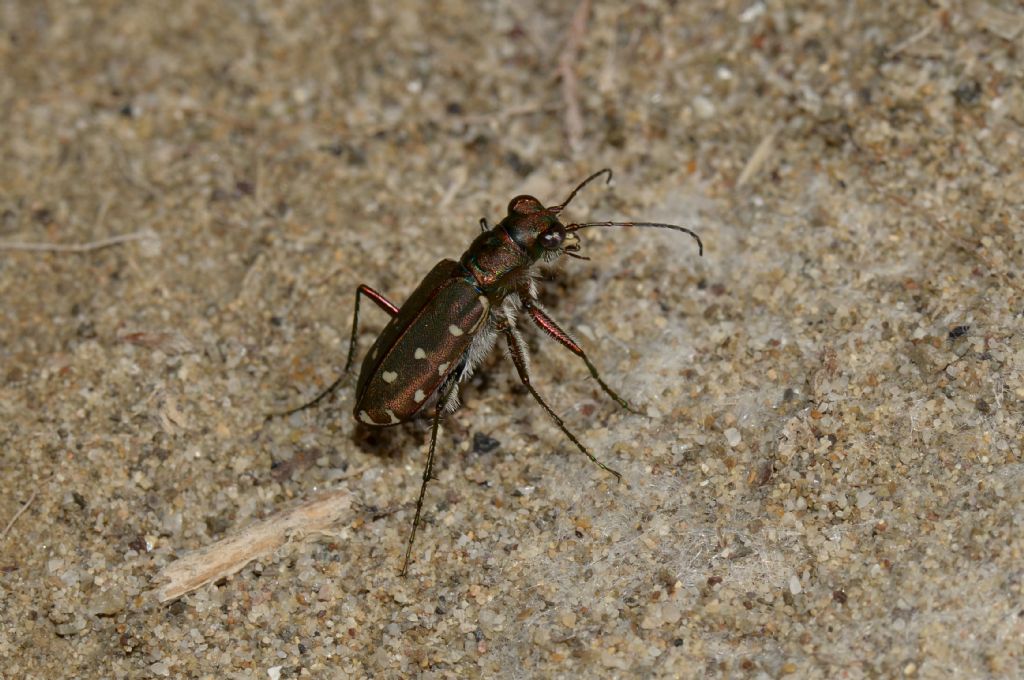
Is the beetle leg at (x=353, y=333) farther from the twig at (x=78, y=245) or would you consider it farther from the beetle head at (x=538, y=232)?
the twig at (x=78, y=245)

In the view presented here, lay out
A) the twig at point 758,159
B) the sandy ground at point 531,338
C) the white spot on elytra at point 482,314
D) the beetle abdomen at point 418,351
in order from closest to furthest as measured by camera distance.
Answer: the sandy ground at point 531,338, the beetle abdomen at point 418,351, the white spot on elytra at point 482,314, the twig at point 758,159

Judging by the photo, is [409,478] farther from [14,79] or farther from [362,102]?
[14,79]

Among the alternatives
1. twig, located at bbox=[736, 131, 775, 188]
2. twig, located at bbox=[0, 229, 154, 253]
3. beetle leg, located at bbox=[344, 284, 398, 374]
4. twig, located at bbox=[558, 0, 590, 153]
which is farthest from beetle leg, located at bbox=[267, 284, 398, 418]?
twig, located at bbox=[736, 131, 775, 188]

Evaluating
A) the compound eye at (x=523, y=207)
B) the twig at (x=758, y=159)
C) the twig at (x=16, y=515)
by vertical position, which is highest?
the compound eye at (x=523, y=207)

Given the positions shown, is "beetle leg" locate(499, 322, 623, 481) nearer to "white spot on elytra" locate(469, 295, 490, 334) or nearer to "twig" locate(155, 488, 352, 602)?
"white spot on elytra" locate(469, 295, 490, 334)

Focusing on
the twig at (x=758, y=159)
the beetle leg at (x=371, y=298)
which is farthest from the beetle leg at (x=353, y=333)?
the twig at (x=758, y=159)

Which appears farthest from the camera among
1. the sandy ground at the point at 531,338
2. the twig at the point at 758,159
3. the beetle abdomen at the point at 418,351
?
the twig at the point at 758,159
